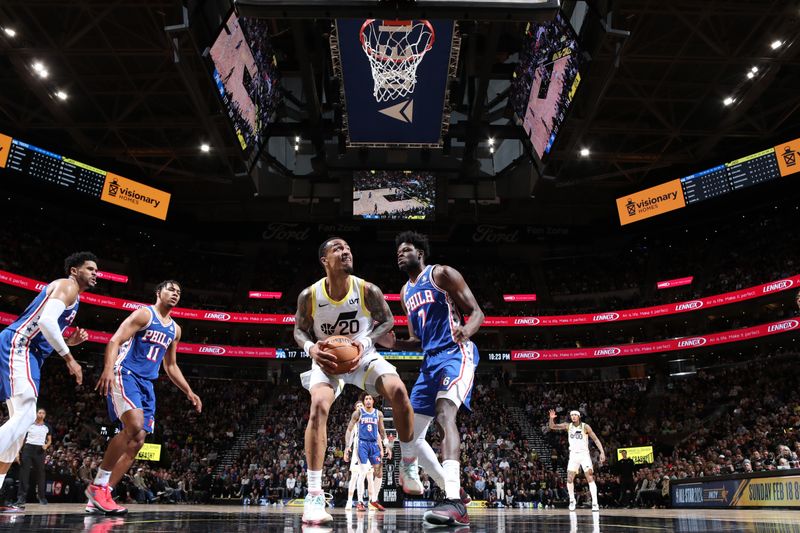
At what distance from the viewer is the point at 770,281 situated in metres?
27.0

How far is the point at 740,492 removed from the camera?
14023mm

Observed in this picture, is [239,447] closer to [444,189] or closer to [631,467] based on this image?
[444,189]

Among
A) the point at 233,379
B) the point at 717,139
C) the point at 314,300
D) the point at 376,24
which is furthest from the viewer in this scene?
the point at 233,379

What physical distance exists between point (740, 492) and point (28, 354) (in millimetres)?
14156

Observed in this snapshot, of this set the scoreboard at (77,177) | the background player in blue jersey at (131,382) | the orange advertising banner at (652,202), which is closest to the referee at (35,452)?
the background player in blue jersey at (131,382)

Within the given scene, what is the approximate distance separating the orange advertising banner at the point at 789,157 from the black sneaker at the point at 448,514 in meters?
21.6

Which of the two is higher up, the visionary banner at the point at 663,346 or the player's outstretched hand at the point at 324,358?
the visionary banner at the point at 663,346

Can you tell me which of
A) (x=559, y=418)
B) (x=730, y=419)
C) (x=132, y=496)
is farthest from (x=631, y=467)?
(x=132, y=496)

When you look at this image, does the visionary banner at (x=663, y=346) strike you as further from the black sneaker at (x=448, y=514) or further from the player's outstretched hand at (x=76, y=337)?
the player's outstretched hand at (x=76, y=337)

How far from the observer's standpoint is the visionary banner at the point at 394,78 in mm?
14234

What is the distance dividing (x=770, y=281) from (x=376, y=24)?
2151cm

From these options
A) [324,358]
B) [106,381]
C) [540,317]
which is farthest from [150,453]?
[324,358]

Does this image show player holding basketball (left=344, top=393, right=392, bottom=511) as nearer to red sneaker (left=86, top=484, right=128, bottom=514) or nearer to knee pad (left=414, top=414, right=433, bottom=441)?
red sneaker (left=86, top=484, right=128, bottom=514)

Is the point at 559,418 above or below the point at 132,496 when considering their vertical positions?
above
